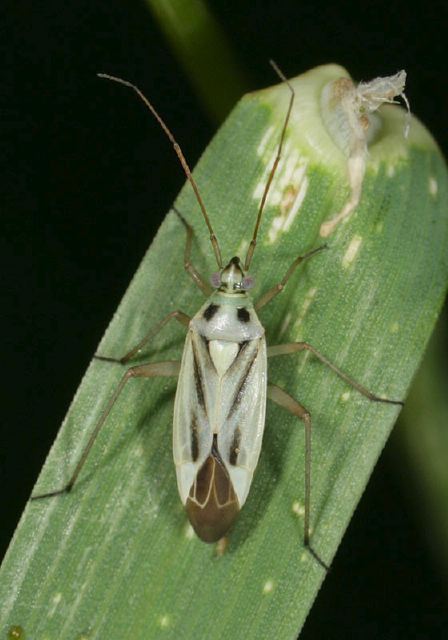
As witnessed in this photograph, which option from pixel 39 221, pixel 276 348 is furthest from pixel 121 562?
pixel 39 221

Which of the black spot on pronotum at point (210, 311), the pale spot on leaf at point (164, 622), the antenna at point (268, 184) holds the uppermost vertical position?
the antenna at point (268, 184)

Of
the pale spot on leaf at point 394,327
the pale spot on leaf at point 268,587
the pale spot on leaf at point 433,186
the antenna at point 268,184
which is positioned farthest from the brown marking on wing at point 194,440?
the pale spot on leaf at point 433,186

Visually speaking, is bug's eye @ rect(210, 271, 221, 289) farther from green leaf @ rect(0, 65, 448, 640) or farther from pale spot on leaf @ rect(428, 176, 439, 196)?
pale spot on leaf @ rect(428, 176, 439, 196)

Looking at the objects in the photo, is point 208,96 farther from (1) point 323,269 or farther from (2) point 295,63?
(1) point 323,269

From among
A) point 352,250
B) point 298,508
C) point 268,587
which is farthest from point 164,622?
point 352,250

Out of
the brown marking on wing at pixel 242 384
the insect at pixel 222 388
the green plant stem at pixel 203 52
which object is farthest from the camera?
the green plant stem at pixel 203 52

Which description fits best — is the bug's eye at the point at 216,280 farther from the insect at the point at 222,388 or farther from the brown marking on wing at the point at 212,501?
the brown marking on wing at the point at 212,501
